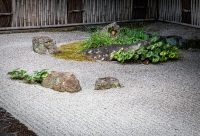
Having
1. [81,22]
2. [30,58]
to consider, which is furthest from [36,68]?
[81,22]

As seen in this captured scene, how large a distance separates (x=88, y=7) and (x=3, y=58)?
6.66 meters

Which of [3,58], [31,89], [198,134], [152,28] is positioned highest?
[152,28]

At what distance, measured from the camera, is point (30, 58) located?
11.9m

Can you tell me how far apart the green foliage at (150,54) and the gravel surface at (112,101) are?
239 mm

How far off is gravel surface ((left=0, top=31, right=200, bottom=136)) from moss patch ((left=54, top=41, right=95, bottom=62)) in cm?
53

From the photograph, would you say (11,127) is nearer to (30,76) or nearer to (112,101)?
(112,101)

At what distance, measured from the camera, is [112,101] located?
8.23m

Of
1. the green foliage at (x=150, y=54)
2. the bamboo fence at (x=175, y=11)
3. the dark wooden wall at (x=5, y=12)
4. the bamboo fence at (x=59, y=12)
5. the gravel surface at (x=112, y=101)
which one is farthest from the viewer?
the bamboo fence at (x=175, y=11)

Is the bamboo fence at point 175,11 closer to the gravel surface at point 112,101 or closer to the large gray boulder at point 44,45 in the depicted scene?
the gravel surface at point 112,101

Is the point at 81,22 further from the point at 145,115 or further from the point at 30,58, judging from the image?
the point at 145,115

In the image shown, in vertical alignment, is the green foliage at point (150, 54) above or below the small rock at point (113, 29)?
below

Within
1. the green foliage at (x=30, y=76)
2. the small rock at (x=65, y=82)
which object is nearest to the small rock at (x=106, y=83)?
the small rock at (x=65, y=82)

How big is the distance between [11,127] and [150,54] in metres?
5.81

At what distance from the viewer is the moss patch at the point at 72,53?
39.8 ft
